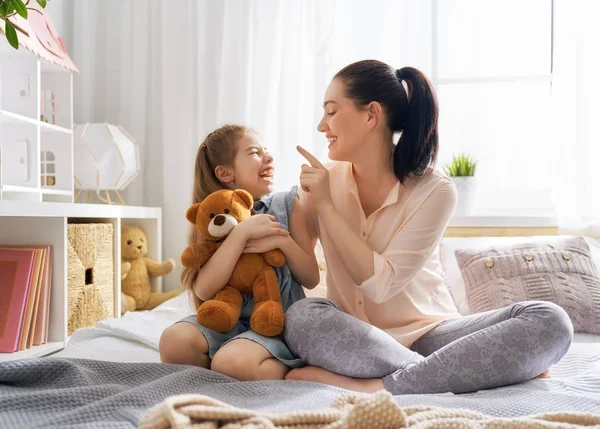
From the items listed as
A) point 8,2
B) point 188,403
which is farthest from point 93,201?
point 188,403

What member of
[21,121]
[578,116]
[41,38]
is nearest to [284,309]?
[21,121]

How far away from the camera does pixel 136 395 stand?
100cm

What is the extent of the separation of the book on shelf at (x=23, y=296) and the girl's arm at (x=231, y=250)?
0.87m

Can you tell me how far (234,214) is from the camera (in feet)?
4.83

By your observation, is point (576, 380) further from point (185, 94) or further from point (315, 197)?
point (185, 94)

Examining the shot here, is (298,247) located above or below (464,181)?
below

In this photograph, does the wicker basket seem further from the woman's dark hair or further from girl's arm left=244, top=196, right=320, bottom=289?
the woman's dark hair

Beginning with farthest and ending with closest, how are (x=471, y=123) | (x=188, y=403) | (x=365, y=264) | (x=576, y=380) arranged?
1. (x=471, y=123)
2. (x=365, y=264)
3. (x=576, y=380)
4. (x=188, y=403)

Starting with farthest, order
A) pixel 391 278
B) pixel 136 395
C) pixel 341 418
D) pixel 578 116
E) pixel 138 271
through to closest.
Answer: pixel 138 271 → pixel 578 116 → pixel 391 278 → pixel 136 395 → pixel 341 418

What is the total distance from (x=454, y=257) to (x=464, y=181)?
474 mm

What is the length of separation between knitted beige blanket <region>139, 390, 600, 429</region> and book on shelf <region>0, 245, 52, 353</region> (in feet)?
4.46

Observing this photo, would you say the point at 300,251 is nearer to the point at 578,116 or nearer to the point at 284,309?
the point at 284,309

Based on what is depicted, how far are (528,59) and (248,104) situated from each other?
129 cm

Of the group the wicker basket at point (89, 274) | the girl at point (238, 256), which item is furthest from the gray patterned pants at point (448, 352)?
the wicker basket at point (89, 274)
